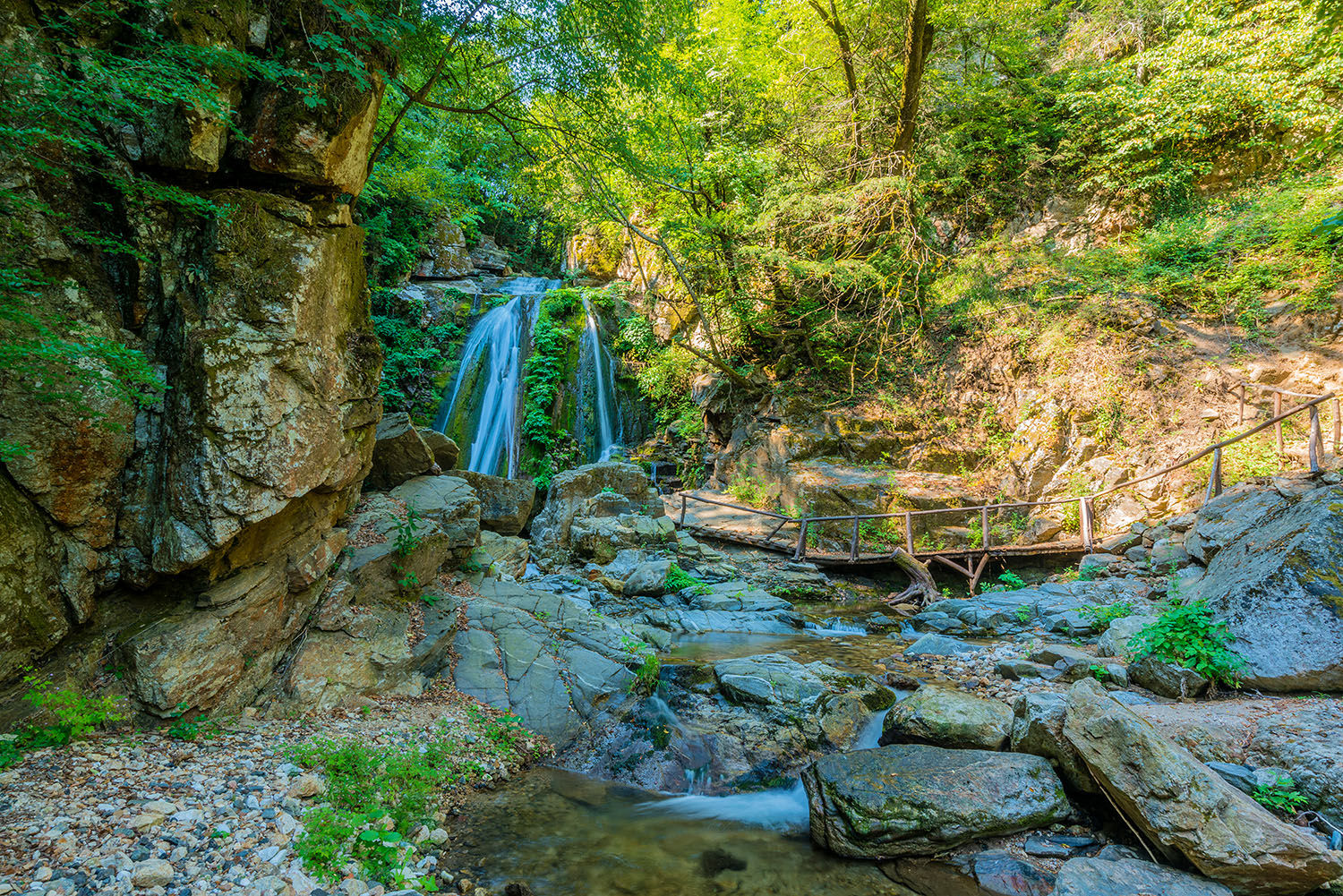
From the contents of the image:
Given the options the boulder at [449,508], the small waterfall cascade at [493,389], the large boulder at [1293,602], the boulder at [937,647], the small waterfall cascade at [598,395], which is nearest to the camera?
the large boulder at [1293,602]

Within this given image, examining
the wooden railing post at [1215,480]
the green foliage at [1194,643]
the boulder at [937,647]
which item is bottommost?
the boulder at [937,647]

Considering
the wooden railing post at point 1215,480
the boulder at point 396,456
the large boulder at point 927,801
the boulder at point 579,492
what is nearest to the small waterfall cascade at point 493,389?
the boulder at point 579,492

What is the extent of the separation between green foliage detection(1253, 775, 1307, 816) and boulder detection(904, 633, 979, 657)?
11.9ft

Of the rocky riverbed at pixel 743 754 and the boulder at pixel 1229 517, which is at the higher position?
the boulder at pixel 1229 517

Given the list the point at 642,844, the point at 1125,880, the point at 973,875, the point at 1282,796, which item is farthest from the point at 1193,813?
the point at 642,844

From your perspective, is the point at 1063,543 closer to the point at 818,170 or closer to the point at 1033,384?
the point at 1033,384

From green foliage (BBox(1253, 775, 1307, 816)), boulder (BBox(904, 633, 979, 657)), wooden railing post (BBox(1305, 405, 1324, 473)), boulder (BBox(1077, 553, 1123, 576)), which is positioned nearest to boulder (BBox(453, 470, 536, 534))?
boulder (BBox(904, 633, 979, 657))

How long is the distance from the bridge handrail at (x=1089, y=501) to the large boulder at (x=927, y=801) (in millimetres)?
6138

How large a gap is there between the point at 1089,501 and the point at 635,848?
932 centimetres

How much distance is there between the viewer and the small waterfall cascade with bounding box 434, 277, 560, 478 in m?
15.7

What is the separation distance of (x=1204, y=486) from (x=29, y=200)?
13.1 metres

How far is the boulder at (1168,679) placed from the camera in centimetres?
429

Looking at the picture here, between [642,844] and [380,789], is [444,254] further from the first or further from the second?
[642,844]

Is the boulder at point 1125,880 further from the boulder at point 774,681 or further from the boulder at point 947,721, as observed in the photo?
the boulder at point 774,681
